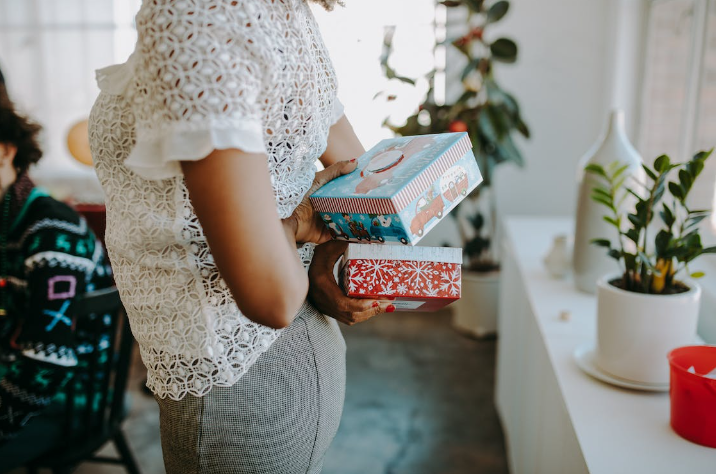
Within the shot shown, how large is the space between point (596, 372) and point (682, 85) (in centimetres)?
161

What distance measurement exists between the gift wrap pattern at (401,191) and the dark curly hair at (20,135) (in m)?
1.07

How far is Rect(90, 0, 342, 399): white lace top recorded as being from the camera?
1.82ft

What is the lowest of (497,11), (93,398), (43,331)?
(93,398)

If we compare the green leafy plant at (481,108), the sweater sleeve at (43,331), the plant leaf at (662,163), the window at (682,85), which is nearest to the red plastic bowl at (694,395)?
the plant leaf at (662,163)

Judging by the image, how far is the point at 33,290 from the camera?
4.17 feet

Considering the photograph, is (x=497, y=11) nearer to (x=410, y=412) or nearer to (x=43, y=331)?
(x=410, y=412)

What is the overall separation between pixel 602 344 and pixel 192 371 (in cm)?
74

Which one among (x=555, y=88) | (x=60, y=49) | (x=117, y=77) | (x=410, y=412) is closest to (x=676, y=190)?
(x=117, y=77)

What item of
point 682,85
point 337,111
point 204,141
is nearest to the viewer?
point 204,141

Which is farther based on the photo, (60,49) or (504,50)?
(60,49)

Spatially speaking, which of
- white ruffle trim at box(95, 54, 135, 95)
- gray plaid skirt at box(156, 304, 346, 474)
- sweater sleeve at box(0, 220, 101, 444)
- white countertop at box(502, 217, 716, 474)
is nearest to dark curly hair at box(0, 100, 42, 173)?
sweater sleeve at box(0, 220, 101, 444)

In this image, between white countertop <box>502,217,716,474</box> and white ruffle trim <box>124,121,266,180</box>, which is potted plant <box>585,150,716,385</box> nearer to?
white countertop <box>502,217,716,474</box>

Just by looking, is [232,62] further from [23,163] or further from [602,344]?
[23,163]

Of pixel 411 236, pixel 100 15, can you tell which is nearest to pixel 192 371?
pixel 411 236
